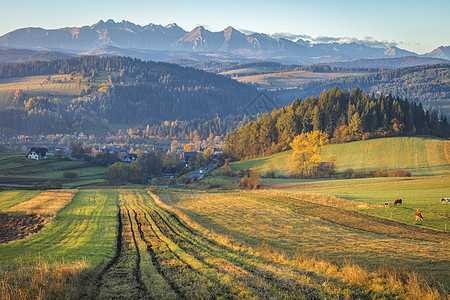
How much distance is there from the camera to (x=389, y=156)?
8125 cm

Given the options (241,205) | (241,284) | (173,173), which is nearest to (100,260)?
(241,284)

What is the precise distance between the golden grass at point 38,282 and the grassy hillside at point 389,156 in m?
69.5

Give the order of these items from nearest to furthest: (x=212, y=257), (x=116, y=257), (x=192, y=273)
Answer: (x=192, y=273) < (x=212, y=257) < (x=116, y=257)

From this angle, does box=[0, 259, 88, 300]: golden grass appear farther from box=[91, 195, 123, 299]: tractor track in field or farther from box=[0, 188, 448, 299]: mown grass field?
box=[91, 195, 123, 299]: tractor track in field

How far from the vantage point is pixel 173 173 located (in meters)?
123

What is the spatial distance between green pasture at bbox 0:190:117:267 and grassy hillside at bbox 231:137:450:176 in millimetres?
62064

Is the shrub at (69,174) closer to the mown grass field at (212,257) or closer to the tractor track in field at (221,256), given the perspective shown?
the mown grass field at (212,257)

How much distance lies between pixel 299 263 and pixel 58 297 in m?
10.0

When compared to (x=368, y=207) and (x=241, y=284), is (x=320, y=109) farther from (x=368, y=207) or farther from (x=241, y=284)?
(x=241, y=284)

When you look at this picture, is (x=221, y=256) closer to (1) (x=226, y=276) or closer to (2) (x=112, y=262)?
(1) (x=226, y=276)

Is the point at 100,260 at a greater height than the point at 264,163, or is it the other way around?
the point at 100,260

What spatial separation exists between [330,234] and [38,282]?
64.7 feet

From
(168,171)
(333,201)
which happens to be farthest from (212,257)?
(168,171)

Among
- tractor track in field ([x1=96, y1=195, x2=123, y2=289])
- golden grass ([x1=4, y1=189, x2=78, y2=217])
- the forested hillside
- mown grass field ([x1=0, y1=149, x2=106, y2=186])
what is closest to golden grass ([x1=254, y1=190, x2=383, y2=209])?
tractor track in field ([x1=96, y1=195, x2=123, y2=289])
